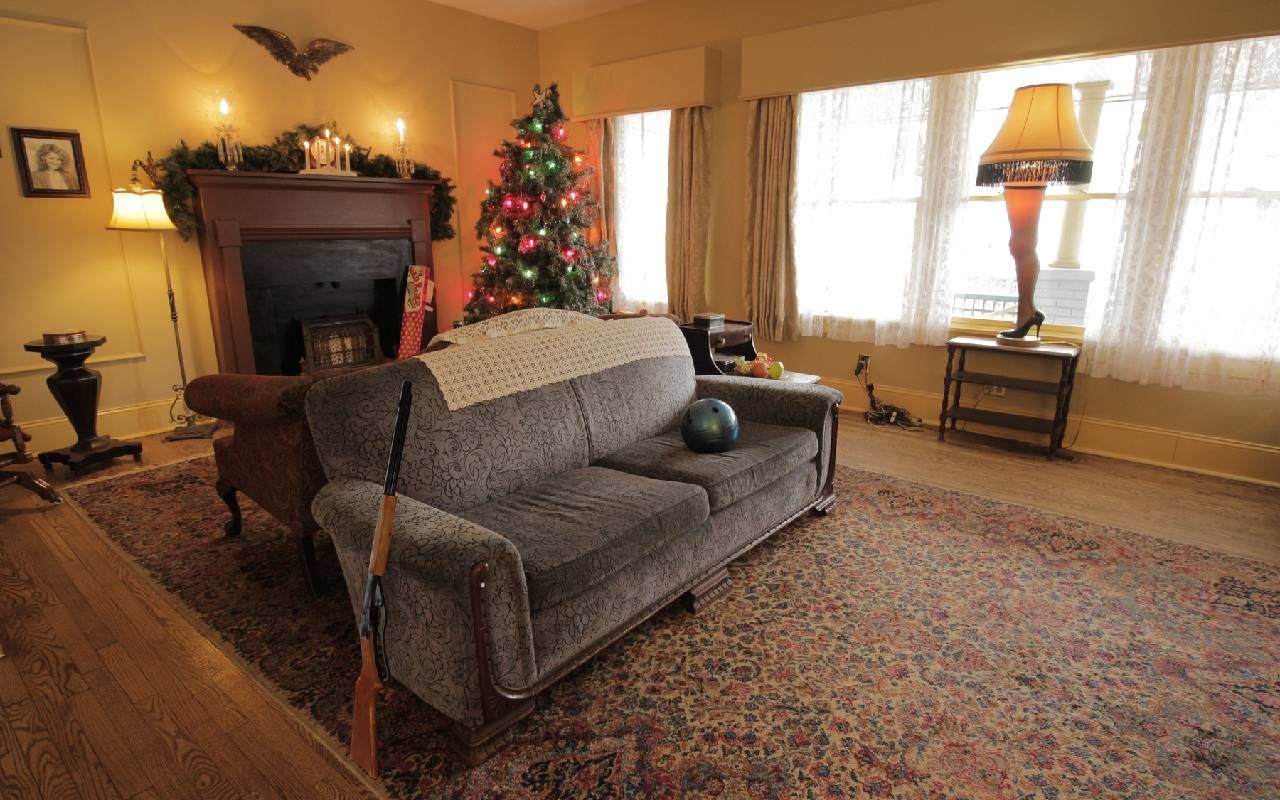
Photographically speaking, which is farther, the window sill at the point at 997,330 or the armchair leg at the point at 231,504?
the window sill at the point at 997,330

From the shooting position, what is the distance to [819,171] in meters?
4.71

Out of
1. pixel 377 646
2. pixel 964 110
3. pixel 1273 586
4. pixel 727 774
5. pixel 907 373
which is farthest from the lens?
pixel 907 373

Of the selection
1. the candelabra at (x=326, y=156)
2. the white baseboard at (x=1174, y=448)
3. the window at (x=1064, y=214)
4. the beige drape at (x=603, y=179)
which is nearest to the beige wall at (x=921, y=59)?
the white baseboard at (x=1174, y=448)

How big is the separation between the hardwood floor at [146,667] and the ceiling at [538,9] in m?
4.62

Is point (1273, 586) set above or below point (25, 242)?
below

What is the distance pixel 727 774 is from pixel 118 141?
4.92 meters

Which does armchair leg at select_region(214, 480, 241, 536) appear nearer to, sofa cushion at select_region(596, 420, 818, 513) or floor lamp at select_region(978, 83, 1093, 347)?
sofa cushion at select_region(596, 420, 818, 513)

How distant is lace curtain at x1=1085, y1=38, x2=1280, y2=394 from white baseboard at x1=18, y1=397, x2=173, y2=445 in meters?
6.04

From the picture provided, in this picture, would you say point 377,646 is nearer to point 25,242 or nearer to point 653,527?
point 653,527

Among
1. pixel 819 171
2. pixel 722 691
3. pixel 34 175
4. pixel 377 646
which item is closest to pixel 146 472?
pixel 34 175

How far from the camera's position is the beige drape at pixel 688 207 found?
A: 520 cm

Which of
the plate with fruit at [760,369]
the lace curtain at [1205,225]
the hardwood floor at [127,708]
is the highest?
the lace curtain at [1205,225]

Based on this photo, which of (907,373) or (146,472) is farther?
(907,373)

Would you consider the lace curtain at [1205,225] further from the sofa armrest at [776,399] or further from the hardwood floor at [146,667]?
the sofa armrest at [776,399]
